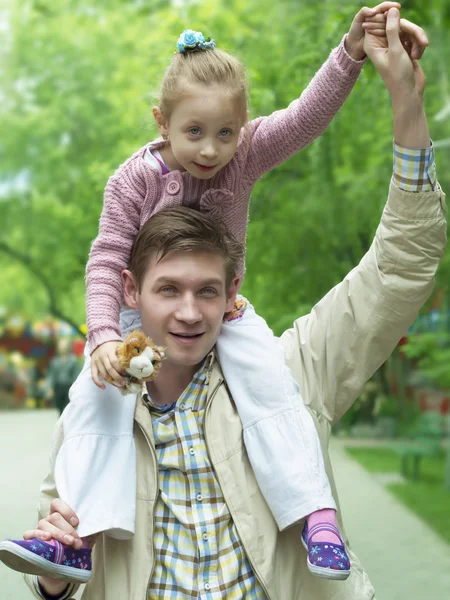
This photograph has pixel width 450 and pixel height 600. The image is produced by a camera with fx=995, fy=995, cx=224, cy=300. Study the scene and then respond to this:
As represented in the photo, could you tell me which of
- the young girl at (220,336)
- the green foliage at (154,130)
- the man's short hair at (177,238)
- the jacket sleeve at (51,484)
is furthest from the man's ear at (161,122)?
the jacket sleeve at (51,484)

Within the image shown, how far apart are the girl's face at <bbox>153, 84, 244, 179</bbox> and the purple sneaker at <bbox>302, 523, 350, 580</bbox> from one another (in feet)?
2.87

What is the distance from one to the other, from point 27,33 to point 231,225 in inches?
647

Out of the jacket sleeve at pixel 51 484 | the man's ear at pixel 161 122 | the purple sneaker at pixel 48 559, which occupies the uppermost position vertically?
the man's ear at pixel 161 122

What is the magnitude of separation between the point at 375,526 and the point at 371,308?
645cm

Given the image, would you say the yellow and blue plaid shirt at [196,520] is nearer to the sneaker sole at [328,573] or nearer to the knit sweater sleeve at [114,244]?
the sneaker sole at [328,573]

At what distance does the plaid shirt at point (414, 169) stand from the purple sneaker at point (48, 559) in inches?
41.8

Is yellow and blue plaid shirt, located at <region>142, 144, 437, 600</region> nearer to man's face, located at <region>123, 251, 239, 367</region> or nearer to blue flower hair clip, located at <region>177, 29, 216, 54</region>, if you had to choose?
man's face, located at <region>123, 251, 239, 367</region>

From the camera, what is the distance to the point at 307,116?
2.40 metres

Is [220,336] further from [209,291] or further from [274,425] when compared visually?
[274,425]

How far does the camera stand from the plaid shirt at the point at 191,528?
216 centimetres

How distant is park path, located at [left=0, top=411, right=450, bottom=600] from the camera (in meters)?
6.50

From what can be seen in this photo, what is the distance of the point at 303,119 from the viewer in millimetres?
2406

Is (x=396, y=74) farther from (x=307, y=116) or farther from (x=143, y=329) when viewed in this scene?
(x=143, y=329)

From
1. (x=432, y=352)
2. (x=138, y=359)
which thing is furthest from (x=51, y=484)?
(x=432, y=352)
